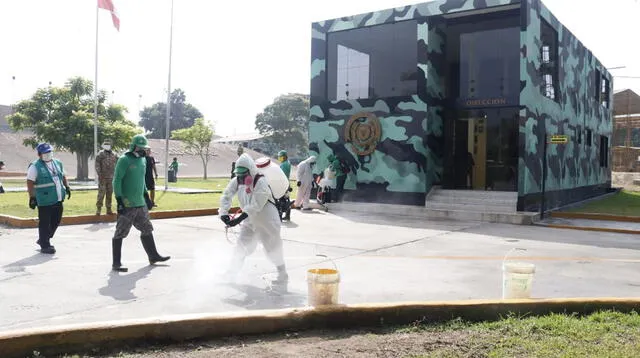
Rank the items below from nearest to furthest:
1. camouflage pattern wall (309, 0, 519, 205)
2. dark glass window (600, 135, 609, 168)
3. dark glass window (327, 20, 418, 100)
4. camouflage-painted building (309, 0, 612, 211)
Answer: camouflage-painted building (309, 0, 612, 211), camouflage pattern wall (309, 0, 519, 205), dark glass window (327, 20, 418, 100), dark glass window (600, 135, 609, 168)

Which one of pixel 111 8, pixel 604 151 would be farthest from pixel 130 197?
pixel 604 151

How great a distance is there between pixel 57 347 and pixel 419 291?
12.5 feet

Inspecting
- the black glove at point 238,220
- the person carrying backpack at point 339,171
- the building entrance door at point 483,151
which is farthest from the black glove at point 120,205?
the building entrance door at point 483,151

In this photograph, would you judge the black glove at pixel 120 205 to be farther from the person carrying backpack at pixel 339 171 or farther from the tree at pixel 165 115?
the tree at pixel 165 115

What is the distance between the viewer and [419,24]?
16.7m

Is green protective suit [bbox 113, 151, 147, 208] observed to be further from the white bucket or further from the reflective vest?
the white bucket

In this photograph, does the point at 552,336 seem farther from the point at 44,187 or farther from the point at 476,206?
the point at 476,206

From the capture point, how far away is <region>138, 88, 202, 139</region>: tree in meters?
84.4

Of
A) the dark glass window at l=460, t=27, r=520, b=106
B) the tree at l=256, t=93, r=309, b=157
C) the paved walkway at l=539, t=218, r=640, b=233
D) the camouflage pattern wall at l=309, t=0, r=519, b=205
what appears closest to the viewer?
the paved walkway at l=539, t=218, r=640, b=233

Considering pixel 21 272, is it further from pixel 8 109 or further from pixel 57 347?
pixel 8 109

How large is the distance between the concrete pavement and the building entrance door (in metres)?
5.52

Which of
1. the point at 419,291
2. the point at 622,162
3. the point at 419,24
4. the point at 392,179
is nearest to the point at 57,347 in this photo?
the point at 419,291

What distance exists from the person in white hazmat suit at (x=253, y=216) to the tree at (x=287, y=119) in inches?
2553

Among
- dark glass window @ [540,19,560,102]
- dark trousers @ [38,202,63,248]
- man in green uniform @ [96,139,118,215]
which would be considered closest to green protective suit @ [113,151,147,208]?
dark trousers @ [38,202,63,248]
